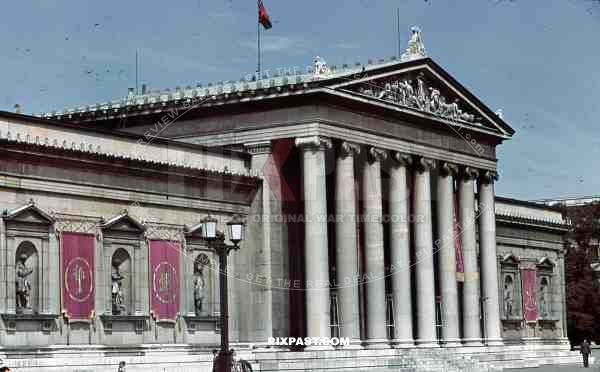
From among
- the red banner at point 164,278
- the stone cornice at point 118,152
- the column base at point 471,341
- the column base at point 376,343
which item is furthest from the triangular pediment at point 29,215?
the column base at point 471,341

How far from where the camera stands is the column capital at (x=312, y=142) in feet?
215

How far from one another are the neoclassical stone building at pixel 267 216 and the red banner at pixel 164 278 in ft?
0.33

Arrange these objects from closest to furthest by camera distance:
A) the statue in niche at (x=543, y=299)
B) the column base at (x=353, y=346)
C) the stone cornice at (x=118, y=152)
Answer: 1. the stone cornice at (x=118, y=152)
2. the column base at (x=353, y=346)
3. the statue in niche at (x=543, y=299)

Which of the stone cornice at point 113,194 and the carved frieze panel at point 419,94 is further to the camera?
the carved frieze panel at point 419,94

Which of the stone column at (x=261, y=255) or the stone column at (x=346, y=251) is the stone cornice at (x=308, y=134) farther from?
the stone column at (x=346, y=251)

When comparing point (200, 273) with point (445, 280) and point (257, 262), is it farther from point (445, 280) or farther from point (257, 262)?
point (445, 280)

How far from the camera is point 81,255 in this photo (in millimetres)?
56125

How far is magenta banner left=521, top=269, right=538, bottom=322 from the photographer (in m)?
92.1

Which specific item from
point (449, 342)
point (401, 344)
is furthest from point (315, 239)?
point (449, 342)

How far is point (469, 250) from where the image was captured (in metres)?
79.0

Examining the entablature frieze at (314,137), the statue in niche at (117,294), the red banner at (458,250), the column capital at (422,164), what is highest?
the entablature frieze at (314,137)

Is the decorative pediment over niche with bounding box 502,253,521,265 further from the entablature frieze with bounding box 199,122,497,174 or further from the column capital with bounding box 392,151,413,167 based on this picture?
the column capital with bounding box 392,151,413,167

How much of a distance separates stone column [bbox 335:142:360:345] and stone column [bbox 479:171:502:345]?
630 inches

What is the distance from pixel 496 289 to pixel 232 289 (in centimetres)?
2210
